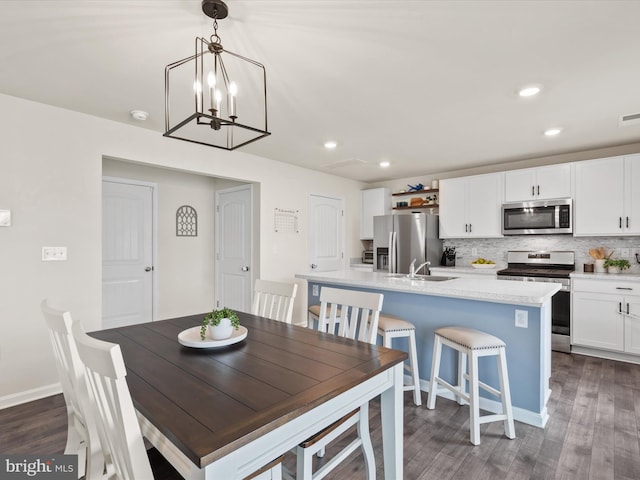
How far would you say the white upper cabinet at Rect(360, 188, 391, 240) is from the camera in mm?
5832

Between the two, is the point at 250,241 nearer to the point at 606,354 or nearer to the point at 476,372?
the point at 476,372

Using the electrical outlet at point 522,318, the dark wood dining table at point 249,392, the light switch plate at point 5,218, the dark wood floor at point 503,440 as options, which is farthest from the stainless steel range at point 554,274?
the light switch plate at point 5,218

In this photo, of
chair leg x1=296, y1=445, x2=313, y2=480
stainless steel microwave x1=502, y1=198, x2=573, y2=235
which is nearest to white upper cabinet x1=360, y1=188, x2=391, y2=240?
stainless steel microwave x1=502, y1=198, x2=573, y2=235

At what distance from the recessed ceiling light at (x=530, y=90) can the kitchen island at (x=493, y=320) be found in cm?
148

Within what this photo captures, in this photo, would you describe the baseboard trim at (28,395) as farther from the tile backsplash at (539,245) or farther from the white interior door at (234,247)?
the tile backsplash at (539,245)

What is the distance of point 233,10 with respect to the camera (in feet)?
5.46

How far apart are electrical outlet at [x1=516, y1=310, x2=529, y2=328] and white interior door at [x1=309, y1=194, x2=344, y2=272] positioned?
123 inches

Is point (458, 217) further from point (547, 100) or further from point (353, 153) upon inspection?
point (547, 100)

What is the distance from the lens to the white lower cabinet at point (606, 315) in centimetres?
345

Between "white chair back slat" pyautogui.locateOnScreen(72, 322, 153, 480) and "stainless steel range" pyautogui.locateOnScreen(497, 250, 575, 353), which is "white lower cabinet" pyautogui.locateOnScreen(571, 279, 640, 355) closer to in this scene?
"stainless steel range" pyautogui.locateOnScreen(497, 250, 575, 353)

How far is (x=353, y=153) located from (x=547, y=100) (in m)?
2.14

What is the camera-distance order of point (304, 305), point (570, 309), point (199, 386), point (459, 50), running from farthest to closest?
point (304, 305), point (570, 309), point (459, 50), point (199, 386)

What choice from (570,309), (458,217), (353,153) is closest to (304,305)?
(353,153)

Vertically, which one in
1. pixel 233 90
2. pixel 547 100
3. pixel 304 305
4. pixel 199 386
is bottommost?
pixel 304 305
